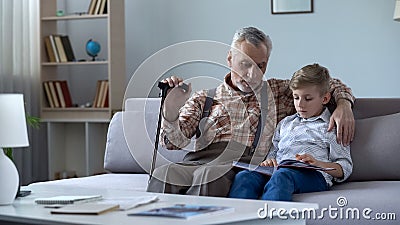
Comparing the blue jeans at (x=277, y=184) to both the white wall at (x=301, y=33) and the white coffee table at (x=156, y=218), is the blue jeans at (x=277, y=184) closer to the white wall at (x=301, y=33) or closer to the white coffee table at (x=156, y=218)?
the white coffee table at (x=156, y=218)

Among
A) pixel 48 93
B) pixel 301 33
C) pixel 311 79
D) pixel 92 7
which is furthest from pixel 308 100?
pixel 48 93

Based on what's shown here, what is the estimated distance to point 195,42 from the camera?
5367mm

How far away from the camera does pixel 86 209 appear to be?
2.13 metres

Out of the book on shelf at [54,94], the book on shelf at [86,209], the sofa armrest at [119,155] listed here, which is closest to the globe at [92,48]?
the book on shelf at [54,94]

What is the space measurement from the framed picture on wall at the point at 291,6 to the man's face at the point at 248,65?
6.64ft

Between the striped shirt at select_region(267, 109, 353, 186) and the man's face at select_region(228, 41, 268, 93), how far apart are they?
213 millimetres

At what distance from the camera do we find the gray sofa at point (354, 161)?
2627 mm

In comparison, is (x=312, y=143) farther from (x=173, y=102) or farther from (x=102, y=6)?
(x=102, y=6)

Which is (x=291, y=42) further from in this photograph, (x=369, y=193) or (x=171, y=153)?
(x=369, y=193)

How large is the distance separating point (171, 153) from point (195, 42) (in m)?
2.08

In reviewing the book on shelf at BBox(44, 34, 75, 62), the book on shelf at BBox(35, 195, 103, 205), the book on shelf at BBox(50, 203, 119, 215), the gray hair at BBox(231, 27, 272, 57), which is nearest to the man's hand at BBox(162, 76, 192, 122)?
the gray hair at BBox(231, 27, 272, 57)

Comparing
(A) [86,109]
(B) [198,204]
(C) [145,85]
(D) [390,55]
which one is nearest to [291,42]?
(D) [390,55]

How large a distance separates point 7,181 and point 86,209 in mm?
455

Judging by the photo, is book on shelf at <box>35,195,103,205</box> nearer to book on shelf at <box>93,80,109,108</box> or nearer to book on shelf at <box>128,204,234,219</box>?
book on shelf at <box>128,204,234,219</box>
